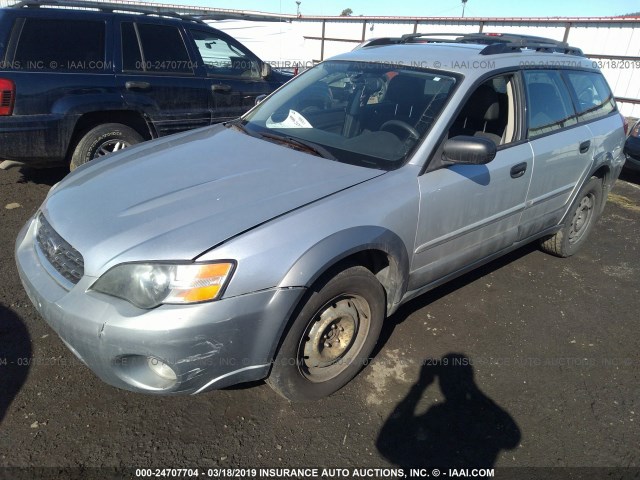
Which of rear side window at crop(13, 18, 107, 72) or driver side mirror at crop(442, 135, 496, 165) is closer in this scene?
driver side mirror at crop(442, 135, 496, 165)

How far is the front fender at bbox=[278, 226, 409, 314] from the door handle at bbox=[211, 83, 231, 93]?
399 centimetres

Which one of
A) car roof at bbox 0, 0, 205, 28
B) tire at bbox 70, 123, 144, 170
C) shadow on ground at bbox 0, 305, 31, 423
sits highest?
car roof at bbox 0, 0, 205, 28

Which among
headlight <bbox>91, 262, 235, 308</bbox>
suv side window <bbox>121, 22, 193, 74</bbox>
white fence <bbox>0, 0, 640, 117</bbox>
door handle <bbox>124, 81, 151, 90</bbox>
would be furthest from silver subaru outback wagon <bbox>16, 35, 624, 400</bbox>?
white fence <bbox>0, 0, 640, 117</bbox>

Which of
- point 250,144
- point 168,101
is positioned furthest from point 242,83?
point 250,144

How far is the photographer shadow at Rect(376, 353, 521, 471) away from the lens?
7.58ft

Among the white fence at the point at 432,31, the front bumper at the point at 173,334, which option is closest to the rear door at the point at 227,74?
the white fence at the point at 432,31

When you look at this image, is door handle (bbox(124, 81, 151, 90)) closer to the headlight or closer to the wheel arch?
the wheel arch

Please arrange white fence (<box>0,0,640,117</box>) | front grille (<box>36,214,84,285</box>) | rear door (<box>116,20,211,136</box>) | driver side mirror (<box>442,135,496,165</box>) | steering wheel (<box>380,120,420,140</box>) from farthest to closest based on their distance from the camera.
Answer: white fence (<box>0,0,640,117</box>) → rear door (<box>116,20,211,136</box>) → steering wheel (<box>380,120,420,140</box>) → driver side mirror (<box>442,135,496,165</box>) → front grille (<box>36,214,84,285</box>)

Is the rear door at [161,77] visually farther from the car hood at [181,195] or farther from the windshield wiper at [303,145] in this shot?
the windshield wiper at [303,145]

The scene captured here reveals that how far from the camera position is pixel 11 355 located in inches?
108

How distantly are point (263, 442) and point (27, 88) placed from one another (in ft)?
13.0

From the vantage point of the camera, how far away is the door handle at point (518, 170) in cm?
319

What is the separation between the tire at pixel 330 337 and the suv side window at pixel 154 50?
4.03 meters

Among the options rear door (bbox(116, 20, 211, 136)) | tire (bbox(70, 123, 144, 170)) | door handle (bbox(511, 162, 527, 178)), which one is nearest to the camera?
door handle (bbox(511, 162, 527, 178))
